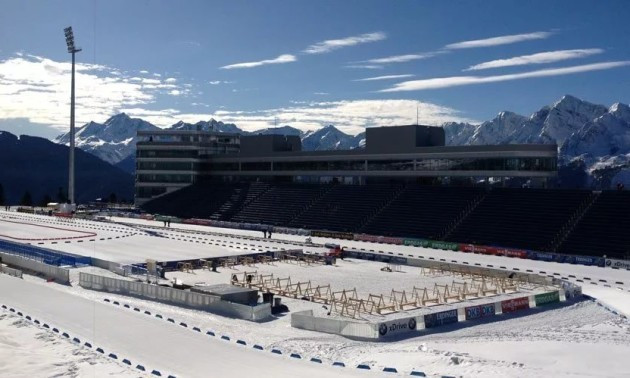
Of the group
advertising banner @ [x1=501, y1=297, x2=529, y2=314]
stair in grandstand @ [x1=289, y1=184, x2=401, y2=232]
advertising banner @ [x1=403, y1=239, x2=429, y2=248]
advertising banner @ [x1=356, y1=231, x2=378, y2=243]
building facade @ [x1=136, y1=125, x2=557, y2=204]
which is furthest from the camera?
stair in grandstand @ [x1=289, y1=184, x2=401, y2=232]

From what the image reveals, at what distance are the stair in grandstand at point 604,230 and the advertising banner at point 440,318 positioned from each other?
107 ft

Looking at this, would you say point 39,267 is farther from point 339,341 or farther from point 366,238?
point 366,238

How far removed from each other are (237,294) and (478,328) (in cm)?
1332

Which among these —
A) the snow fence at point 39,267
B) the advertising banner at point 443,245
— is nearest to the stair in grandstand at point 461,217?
the advertising banner at point 443,245

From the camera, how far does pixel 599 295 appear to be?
44.1 m

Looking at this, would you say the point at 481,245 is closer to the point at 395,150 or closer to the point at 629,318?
the point at 395,150

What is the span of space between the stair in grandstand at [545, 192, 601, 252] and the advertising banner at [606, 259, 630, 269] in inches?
290

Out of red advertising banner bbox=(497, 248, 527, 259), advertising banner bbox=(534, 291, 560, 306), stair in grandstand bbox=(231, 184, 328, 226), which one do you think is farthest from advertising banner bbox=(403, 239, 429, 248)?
advertising banner bbox=(534, 291, 560, 306)

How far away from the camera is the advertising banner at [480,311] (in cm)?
3628

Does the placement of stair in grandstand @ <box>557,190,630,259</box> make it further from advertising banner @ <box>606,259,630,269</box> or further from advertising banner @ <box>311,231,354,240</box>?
advertising banner @ <box>311,231,354,240</box>

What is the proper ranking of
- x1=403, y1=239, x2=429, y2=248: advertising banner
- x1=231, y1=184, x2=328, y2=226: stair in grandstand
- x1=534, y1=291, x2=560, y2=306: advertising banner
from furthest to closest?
x1=231, y1=184, x2=328, y2=226: stair in grandstand < x1=403, y1=239, x2=429, y2=248: advertising banner < x1=534, y1=291, x2=560, y2=306: advertising banner

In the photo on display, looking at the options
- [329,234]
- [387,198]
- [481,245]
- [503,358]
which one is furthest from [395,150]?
[503,358]

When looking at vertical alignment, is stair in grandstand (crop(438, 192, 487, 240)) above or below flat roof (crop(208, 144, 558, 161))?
below

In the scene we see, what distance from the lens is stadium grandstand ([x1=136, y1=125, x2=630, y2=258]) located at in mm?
70938
